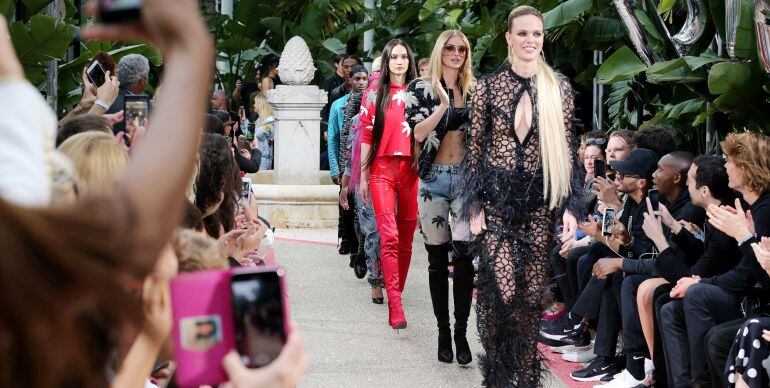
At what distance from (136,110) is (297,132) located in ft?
31.1

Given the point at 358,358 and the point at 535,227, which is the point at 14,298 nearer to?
the point at 535,227

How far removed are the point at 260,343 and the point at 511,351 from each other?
4.09 metres

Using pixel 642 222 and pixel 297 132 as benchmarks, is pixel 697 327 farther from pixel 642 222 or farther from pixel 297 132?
pixel 297 132

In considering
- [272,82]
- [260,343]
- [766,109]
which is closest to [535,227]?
[766,109]

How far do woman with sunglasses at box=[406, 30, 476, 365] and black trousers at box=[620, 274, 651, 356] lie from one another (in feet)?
2.94

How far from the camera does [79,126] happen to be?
4.32 m

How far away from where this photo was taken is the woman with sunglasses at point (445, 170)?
23.1ft

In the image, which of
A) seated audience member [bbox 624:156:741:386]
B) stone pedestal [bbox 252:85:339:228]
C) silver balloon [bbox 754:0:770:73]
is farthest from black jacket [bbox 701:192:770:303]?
stone pedestal [bbox 252:85:339:228]

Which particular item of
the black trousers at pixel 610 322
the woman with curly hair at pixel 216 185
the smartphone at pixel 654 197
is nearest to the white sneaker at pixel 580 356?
the black trousers at pixel 610 322

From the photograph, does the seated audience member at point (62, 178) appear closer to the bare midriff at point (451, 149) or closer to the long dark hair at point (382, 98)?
the bare midriff at point (451, 149)

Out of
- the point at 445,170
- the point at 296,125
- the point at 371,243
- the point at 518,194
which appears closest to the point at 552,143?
the point at 518,194

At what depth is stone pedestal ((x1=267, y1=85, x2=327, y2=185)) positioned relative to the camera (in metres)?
15.2

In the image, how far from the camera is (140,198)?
4.82 ft

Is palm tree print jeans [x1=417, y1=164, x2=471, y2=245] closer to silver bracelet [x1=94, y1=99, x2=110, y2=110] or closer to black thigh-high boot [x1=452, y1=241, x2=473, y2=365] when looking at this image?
black thigh-high boot [x1=452, y1=241, x2=473, y2=365]
